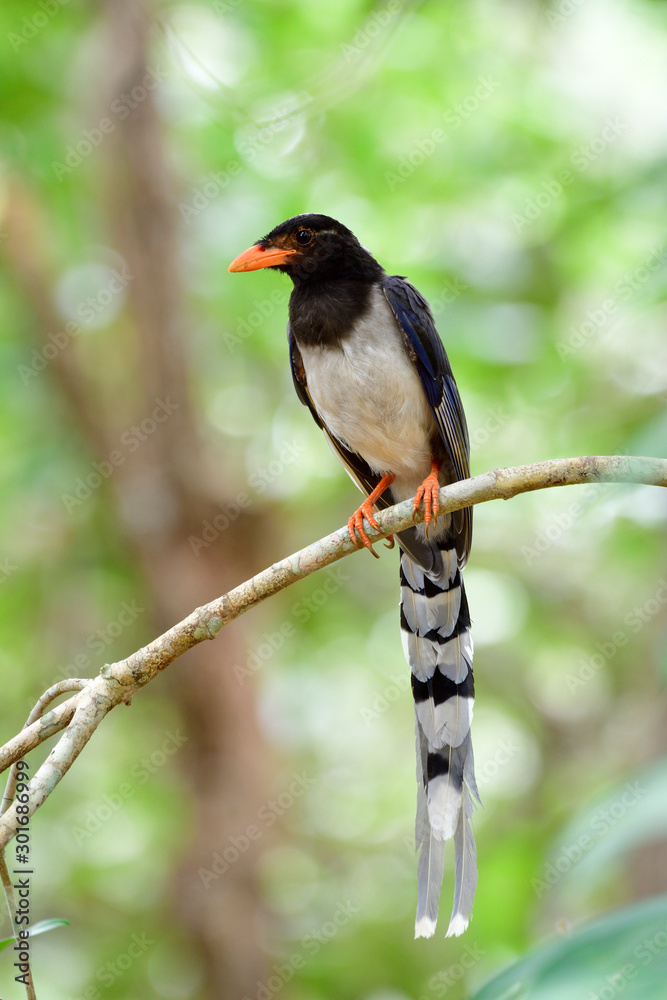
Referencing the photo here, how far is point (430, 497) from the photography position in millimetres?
3387

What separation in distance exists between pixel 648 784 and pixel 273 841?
14.1ft

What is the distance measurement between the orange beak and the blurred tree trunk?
194 centimetres

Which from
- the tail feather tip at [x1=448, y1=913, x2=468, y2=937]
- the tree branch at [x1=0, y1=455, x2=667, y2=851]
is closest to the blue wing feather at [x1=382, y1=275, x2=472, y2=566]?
the tree branch at [x1=0, y1=455, x2=667, y2=851]

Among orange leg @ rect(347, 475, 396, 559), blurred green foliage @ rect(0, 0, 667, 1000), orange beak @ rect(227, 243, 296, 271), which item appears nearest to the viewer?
orange leg @ rect(347, 475, 396, 559)

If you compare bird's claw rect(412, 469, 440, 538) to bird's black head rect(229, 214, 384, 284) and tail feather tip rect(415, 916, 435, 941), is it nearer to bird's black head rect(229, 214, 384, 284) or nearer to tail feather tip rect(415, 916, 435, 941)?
bird's black head rect(229, 214, 384, 284)

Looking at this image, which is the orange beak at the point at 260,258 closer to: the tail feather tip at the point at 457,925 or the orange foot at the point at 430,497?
the orange foot at the point at 430,497

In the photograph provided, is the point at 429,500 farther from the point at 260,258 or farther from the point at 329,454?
the point at 329,454

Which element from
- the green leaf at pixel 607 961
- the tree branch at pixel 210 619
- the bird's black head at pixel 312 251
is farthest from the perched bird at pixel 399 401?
the green leaf at pixel 607 961

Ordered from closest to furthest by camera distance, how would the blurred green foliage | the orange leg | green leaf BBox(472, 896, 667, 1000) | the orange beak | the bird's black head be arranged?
1. green leaf BBox(472, 896, 667, 1000)
2. the orange leg
3. the orange beak
4. the bird's black head
5. the blurred green foliage

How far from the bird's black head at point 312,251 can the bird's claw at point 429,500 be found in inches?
41.2

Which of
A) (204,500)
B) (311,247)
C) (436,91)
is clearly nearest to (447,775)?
(311,247)

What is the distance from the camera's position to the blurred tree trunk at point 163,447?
18.7ft

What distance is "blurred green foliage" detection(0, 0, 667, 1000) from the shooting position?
540cm

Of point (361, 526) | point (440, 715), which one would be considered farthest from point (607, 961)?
point (440, 715)
